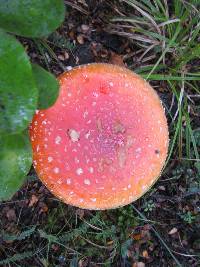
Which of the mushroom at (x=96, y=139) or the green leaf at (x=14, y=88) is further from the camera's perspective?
the mushroom at (x=96, y=139)

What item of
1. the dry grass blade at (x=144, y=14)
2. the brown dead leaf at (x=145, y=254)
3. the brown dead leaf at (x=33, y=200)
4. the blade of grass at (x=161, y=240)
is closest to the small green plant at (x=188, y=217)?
the blade of grass at (x=161, y=240)

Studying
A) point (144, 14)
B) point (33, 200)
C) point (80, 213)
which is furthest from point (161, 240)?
point (144, 14)

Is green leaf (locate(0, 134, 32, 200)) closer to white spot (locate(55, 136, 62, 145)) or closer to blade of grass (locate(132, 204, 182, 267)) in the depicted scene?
white spot (locate(55, 136, 62, 145))

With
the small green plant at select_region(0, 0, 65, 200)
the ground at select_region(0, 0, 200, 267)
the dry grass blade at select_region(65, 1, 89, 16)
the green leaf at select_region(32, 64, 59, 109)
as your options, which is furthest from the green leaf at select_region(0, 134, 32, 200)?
the dry grass blade at select_region(65, 1, 89, 16)

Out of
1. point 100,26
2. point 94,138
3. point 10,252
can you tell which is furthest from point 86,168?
point 100,26

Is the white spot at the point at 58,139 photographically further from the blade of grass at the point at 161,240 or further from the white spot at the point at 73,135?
the blade of grass at the point at 161,240
